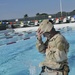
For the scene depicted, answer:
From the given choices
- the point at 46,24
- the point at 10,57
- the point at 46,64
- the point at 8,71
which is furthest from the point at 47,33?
the point at 10,57

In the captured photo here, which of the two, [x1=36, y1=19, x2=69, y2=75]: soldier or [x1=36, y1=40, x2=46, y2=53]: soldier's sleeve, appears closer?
[x1=36, y1=19, x2=69, y2=75]: soldier

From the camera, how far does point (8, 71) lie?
23.2 feet

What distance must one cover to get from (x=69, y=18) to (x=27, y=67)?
16.0 metres

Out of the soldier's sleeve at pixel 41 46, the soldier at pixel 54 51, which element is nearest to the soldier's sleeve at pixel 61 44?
the soldier at pixel 54 51

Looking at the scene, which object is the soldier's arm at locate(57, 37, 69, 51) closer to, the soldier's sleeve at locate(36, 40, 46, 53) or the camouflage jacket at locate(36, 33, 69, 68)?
the camouflage jacket at locate(36, 33, 69, 68)

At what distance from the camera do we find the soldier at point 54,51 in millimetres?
2508

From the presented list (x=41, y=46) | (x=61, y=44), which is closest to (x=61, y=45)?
(x=61, y=44)

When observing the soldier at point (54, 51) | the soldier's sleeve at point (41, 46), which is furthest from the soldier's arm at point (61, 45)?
the soldier's sleeve at point (41, 46)

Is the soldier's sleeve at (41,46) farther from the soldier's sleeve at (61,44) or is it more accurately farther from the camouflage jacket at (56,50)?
the soldier's sleeve at (61,44)

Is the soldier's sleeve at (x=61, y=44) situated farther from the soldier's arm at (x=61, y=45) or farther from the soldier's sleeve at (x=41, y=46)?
the soldier's sleeve at (x=41, y=46)

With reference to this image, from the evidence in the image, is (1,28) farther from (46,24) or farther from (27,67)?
(46,24)

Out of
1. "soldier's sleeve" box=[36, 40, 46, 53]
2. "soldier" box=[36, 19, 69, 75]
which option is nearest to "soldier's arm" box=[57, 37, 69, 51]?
"soldier" box=[36, 19, 69, 75]

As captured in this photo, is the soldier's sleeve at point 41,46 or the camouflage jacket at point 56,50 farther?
the soldier's sleeve at point 41,46

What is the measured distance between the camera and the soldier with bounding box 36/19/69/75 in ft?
8.23
